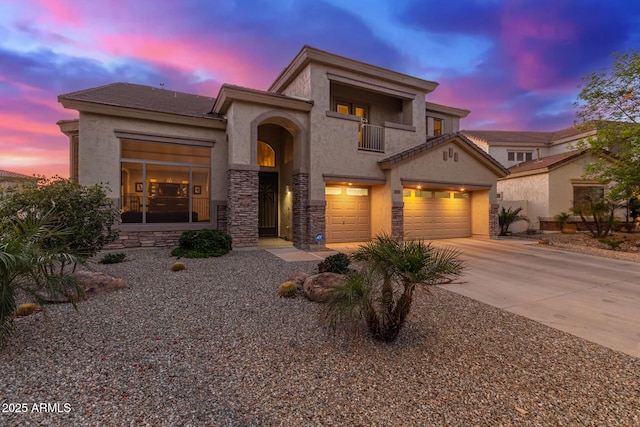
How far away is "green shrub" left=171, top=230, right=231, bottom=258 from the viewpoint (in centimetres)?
945

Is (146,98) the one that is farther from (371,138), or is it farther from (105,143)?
(371,138)

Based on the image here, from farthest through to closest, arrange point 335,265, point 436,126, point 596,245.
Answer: point 436,126
point 596,245
point 335,265

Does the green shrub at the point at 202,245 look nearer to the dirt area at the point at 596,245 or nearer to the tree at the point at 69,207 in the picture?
the tree at the point at 69,207

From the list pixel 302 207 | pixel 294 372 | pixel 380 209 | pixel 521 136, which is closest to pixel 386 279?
pixel 294 372

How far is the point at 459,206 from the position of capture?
15906 millimetres

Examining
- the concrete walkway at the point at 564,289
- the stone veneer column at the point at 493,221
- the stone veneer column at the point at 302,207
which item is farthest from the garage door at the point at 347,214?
the stone veneer column at the point at 493,221

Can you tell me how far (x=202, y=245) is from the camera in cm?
962

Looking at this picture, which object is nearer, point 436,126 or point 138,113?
point 138,113

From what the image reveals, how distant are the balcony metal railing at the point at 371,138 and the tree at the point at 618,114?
31.2ft

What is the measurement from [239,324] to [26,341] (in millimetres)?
2530

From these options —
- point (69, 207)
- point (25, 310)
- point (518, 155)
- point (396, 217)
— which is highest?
point (518, 155)

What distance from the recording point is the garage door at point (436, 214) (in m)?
14.5

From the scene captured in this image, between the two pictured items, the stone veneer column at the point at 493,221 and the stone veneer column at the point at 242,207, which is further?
the stone veneer column at the point at 493,221

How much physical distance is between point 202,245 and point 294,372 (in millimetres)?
7727
